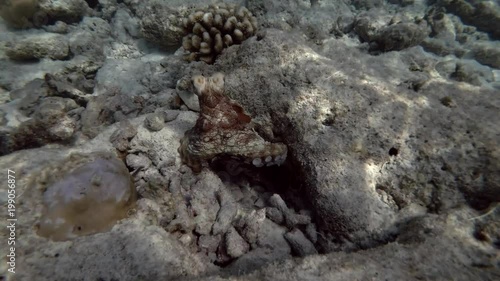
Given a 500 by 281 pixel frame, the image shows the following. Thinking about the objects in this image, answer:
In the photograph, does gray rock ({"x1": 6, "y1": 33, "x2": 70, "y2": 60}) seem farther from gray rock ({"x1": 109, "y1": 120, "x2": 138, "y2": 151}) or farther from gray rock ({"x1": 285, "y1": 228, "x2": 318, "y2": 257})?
gray rock ({"x1": 285, "y1": 228, "x2": 318, "y2": 257})

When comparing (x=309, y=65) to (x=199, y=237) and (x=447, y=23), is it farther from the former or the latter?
(x=447, y=23)

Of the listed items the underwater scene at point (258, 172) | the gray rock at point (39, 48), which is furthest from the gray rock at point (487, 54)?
the gray rock at point (39, 48)

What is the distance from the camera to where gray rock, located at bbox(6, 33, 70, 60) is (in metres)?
4.67

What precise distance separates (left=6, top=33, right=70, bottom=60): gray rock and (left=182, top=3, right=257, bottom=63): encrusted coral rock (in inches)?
117

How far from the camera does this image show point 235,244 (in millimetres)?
2529

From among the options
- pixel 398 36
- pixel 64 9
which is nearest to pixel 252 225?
pixel 398 36

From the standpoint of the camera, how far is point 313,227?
257cm

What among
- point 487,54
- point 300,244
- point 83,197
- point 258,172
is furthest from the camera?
point 487,54

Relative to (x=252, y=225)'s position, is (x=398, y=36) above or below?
above

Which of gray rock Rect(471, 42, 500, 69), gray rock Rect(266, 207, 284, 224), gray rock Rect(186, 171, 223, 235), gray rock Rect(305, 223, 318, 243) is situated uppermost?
gray rock Rect(471, 42, 500, 69)

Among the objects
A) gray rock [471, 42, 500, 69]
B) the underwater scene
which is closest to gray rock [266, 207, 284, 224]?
the underwater scene

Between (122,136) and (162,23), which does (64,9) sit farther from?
(122,136)

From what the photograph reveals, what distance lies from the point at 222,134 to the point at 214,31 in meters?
1.64

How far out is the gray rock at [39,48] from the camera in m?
4.67
